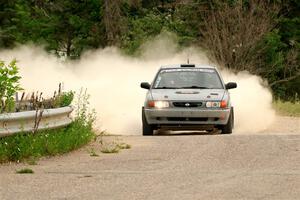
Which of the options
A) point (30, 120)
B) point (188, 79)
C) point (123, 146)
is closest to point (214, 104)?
point (188, 79)

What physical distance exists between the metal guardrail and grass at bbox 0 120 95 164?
10 centimetres

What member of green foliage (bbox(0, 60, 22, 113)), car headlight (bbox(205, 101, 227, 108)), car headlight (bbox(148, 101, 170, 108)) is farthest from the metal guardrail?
car headlight (bbox(205, 101, 227, 108))

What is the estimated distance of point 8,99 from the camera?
13.7m

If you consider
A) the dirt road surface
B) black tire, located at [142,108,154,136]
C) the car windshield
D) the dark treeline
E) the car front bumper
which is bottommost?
the dirt road surface

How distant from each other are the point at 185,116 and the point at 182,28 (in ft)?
123

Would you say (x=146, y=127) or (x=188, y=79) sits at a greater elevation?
(x=188, y=79)

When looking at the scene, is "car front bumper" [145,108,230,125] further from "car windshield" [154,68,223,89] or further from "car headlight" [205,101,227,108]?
"car windshield" [154,68,223,89]

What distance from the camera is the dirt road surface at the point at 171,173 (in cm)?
980

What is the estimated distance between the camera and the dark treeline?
5138 centimetres

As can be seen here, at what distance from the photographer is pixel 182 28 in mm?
57094

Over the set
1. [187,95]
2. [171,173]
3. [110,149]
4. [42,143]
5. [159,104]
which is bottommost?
[171,173]

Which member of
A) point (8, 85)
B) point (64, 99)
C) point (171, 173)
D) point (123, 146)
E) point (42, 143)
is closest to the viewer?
point (171, 173)

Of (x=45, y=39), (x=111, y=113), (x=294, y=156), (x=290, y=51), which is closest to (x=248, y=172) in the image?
(x=294, y=156)

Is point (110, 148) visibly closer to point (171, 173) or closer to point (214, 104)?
point (171, 173)
